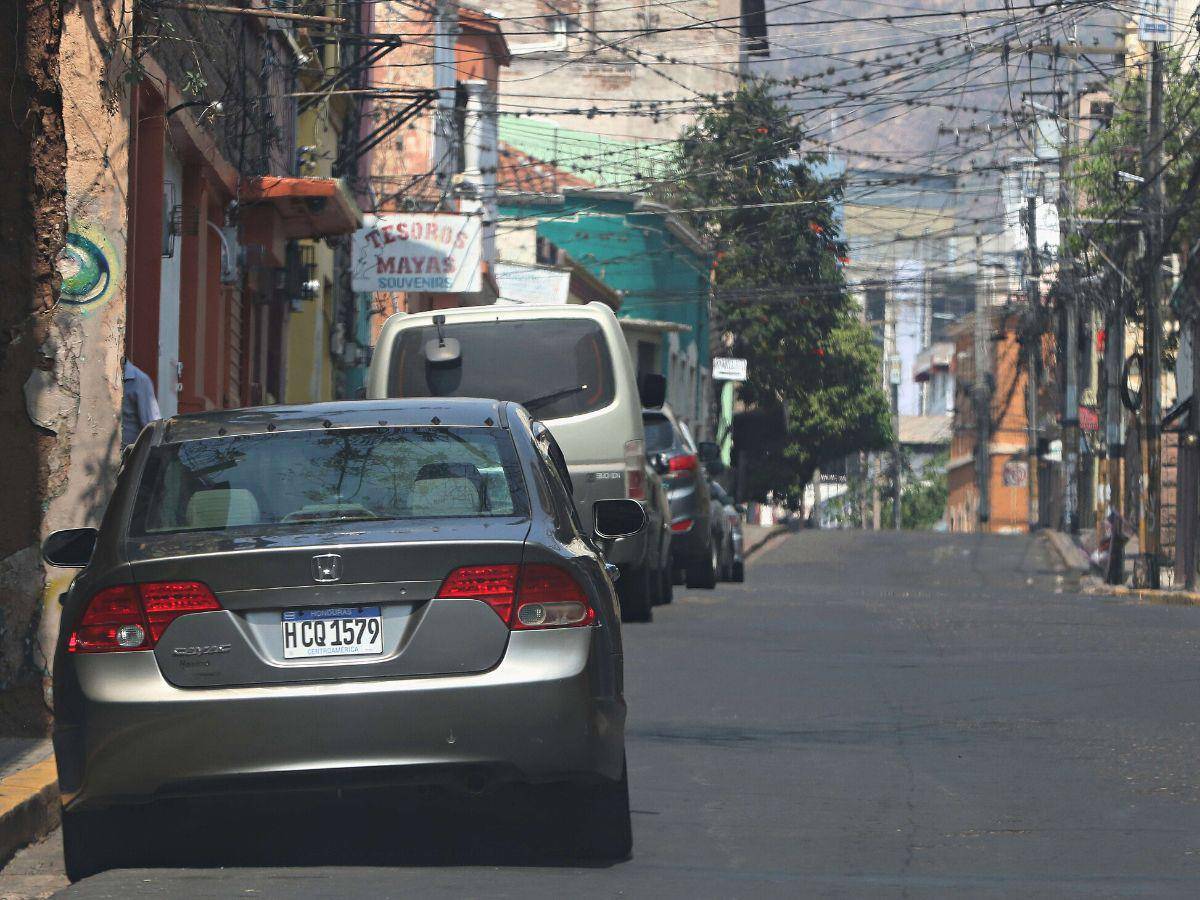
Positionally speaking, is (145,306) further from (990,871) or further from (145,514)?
(990,871)

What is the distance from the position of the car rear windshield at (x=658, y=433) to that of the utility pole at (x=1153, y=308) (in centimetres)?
1230

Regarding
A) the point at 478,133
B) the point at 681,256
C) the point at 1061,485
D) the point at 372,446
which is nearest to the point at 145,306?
the point at 372,446

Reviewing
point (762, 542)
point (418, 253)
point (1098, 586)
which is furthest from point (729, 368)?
point (418, 253)

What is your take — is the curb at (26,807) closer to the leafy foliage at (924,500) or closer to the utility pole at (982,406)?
the utility pole at (982,406)

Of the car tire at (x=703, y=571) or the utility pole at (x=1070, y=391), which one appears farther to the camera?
the utility pole at (x=1070, y=391)

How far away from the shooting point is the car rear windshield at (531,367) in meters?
15.7

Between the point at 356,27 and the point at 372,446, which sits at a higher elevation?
the point at 356,27

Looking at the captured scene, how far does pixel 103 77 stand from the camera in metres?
10.4

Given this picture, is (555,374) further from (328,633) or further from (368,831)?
(328,633)

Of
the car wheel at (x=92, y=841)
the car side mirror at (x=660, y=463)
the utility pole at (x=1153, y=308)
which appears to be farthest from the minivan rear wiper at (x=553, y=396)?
the utility pole at (x=1153, y=308)

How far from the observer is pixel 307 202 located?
21219 millimetres

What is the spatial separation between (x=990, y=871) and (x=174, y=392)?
11.7 m

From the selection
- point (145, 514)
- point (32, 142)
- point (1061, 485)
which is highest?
point (32, 142)

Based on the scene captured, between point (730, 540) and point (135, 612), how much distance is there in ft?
70.4
